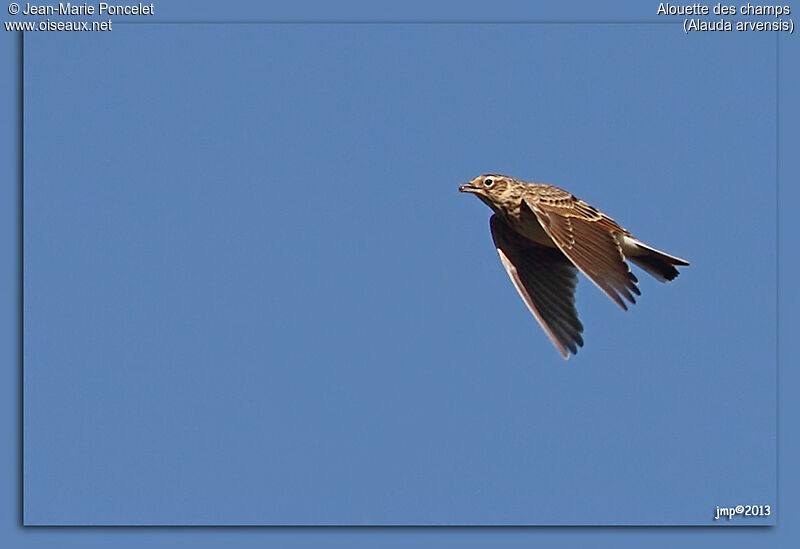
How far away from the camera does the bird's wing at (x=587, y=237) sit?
10.6 metres

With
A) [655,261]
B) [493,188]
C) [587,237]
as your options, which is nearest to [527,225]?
[493,188]

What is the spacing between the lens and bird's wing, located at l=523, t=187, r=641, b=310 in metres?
10.6

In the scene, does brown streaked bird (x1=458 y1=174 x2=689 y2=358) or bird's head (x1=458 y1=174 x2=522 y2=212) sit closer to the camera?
brown streaked bird (x1=458 y1=174 x2=689 y2=358)

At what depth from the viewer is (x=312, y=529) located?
1037 centimetres

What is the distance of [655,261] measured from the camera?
11875mm

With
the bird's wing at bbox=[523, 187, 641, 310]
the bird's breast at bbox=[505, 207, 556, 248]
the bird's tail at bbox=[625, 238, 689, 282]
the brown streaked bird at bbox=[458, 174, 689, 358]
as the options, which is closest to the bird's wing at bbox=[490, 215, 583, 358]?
the brown streaked bird at bbox=[458, 174, 689, 358]

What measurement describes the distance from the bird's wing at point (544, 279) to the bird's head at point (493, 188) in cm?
25

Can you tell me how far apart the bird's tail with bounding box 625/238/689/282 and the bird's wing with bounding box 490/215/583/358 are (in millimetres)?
701

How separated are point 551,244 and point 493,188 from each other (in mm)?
703

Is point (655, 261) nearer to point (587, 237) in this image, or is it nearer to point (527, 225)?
point (587, 237)

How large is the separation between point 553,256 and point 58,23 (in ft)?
15.3

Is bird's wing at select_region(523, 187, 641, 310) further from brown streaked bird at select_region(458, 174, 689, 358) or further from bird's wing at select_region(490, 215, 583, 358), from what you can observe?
bird's wing at select_region(490, 215, 583, 358)

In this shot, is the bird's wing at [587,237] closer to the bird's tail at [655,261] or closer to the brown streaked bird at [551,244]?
the brown streaked bird at [551,244]

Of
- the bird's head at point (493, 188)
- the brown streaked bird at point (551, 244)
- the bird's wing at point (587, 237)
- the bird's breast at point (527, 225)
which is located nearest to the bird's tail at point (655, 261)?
the brown streaked bird at point (551, 244)
